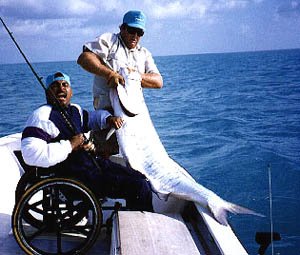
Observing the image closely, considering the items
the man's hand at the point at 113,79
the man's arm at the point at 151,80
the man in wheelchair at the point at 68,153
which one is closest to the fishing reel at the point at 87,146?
the man in wheelchair at the point at 68,153

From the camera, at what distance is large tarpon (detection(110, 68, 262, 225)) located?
2754mm

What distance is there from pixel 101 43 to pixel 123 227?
1.88 meters

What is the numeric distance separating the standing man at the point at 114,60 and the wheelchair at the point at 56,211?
3.18 feet

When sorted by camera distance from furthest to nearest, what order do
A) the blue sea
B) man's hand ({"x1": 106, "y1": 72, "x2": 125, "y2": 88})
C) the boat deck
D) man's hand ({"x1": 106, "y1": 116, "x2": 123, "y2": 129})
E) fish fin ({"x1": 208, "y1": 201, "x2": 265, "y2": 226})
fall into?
1. the blue sea
2. man's hand ({"x1": 106, "y1": 72, "x2": 125, "y2": 88})
3. man's hand ({"x1": 106, "y1": 116, "x2": 123, "y2": 129})
4. fish fin ({"x1": 208, "y1": 201, "x2": 265, "y2": 226})
5. the boat deck

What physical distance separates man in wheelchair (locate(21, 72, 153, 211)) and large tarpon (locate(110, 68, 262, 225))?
A: 20cm

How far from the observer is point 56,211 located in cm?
229

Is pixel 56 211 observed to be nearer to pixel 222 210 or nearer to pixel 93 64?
pixel 222 210

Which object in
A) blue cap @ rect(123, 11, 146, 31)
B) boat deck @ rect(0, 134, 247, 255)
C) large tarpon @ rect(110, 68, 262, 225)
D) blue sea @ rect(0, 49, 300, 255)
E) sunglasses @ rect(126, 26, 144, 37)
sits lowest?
blue sea @ rect(0, 49, 300, 255)

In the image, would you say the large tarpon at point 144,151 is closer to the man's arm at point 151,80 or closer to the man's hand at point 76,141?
the man's arm at point 151,80

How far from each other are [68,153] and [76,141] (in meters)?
0.10

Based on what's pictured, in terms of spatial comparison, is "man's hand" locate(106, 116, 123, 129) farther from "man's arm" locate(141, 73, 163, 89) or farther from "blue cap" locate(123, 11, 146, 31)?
"blue cap" locate(123, 11, 146, 31)

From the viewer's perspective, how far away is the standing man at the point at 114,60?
3.30m

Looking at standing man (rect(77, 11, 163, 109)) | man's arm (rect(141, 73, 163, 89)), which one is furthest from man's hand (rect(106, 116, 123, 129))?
man's arm (rect(141, 73, 163, 89))

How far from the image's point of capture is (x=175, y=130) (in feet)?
42.8
